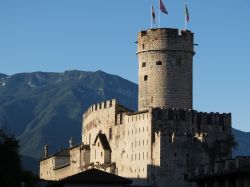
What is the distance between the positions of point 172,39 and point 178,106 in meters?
9.14

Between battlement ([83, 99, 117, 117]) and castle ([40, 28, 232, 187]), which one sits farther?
battlement ([83, 99, 117, 117])

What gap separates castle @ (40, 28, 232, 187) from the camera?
140375mm

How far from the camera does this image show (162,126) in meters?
144

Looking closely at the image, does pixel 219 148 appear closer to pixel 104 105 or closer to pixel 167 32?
pixel 167 32

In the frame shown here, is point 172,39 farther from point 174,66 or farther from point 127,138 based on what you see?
point 127,138

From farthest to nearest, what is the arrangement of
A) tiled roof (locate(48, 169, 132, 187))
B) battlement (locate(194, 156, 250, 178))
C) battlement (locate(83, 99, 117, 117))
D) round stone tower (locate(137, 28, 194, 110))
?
battlement (locate(83, 99, 117, 117)) → round stone tower (locate(137, 28, 194, 110)) → tiled roof (locate(48, 169, 132, 187)) → battlement (locate(194, 156, 250, 178))

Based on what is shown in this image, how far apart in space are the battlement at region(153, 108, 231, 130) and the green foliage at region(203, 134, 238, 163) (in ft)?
10.9

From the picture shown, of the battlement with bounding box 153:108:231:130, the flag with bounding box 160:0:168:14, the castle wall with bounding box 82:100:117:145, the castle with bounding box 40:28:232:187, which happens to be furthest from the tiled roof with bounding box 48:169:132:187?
the castle wall with bounding box 82:100:117:145

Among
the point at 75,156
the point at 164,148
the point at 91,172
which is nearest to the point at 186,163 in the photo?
the point at 164,148

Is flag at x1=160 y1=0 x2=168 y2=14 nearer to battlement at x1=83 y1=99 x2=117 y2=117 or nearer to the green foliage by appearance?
the green foliage

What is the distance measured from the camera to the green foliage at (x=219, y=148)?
139500mm

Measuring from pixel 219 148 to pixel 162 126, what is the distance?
822cm

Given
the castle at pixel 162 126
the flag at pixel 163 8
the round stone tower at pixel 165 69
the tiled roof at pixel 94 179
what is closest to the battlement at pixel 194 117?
the castle at pixel 162 126

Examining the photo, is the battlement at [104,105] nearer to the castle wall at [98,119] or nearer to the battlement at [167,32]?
the castle wall at [98,119]
